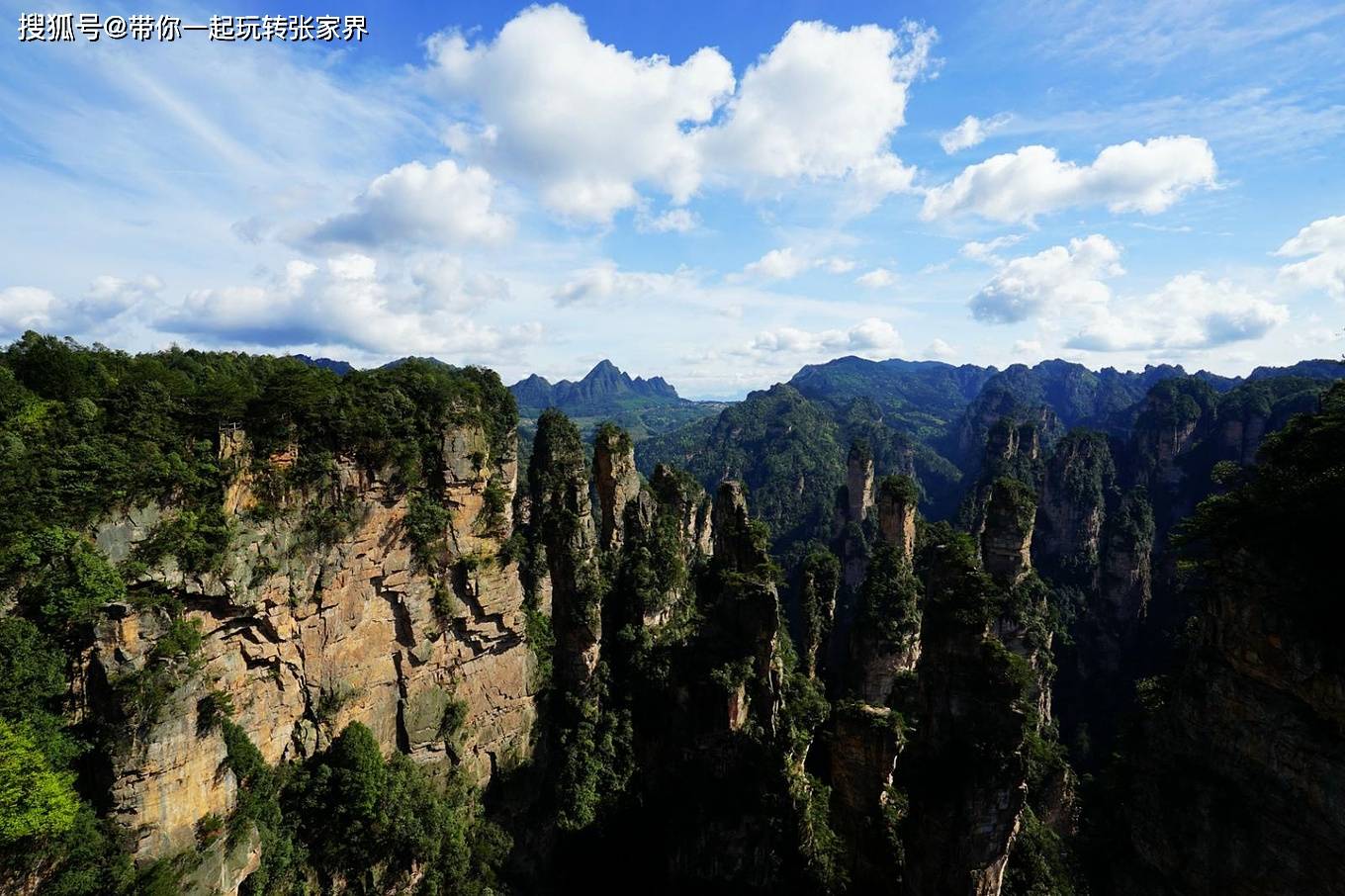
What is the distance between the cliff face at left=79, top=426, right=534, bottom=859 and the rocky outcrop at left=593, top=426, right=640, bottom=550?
13.5 meters

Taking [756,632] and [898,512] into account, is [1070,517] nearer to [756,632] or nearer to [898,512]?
[898,512]

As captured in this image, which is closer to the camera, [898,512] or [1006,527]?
[1006,527]

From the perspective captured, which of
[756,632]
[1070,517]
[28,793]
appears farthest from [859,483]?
[28,793]

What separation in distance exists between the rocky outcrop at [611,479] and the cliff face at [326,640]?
13.5 m

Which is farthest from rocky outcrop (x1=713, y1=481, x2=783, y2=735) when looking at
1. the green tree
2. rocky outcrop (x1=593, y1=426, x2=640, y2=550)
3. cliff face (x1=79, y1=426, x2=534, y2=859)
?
the green tree

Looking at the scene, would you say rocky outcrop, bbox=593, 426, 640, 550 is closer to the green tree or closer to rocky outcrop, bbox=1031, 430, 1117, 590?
the green tree

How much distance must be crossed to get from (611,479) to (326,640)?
24830 millimetres

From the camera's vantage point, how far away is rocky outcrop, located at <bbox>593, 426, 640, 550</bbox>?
48.2 meters

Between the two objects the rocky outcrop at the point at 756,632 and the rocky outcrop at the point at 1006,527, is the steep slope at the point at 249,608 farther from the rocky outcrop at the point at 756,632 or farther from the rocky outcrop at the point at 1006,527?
the rocky outcrop at the point at 1006,527

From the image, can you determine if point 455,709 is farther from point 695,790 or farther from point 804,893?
point 804,893

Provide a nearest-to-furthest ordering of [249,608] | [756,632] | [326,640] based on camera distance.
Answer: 1. [249,608]
2. [326,640]
3. [756,632]

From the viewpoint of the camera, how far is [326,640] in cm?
2661

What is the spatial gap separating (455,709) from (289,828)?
315 inches

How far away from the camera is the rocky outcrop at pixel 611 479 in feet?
158
